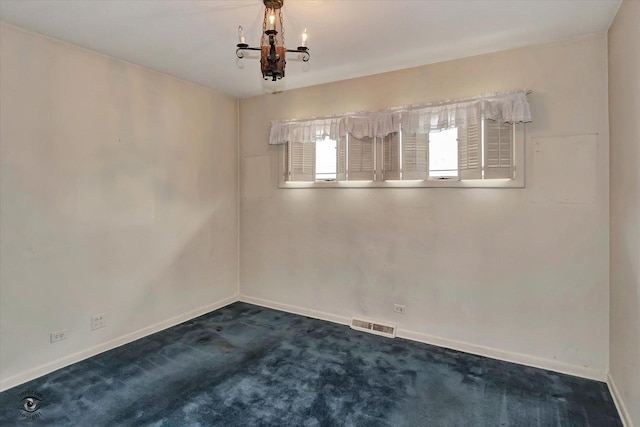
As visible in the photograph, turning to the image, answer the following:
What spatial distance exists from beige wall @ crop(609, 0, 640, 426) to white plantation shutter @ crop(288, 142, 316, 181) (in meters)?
2.78

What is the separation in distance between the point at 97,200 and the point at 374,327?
3032 millimetres

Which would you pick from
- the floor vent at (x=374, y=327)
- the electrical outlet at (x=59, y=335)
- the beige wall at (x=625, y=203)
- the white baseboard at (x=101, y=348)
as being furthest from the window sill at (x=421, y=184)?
the electrical outlet at (x=59, y=335)

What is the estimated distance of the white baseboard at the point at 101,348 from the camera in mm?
2717

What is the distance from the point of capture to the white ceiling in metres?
2.42

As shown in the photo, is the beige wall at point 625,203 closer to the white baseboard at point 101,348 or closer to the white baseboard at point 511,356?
the white baseboard at point 511,356

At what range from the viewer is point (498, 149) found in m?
3.11

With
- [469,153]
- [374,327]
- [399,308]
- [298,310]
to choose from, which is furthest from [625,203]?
[298,310]

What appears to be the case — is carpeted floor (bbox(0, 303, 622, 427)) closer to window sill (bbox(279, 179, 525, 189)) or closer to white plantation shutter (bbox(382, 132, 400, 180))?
window sill (bbox(279, 179, 525, 189))

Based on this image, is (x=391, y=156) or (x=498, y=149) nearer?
(x=498, y=149)

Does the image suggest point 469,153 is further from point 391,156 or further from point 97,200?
point 97,200

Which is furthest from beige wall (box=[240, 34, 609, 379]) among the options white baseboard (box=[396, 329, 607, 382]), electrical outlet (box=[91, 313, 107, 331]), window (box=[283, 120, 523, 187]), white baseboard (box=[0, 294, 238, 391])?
electrical outlet (box=[91, 313, 107, 331])

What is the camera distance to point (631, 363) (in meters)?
2.18

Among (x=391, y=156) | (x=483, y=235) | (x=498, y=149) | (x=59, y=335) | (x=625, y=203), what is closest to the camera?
(x=625, y=203)

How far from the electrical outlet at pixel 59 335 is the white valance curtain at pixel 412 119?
2875 millimetres
